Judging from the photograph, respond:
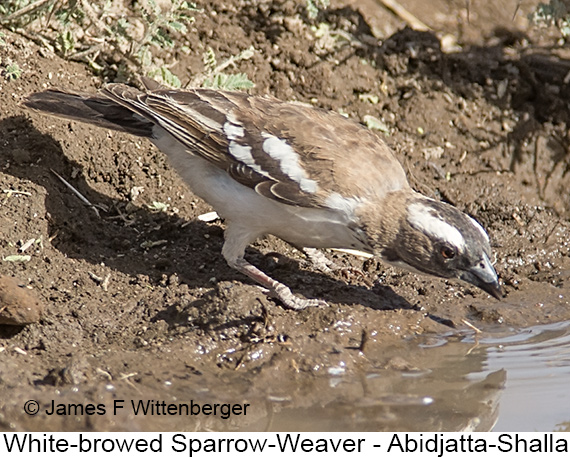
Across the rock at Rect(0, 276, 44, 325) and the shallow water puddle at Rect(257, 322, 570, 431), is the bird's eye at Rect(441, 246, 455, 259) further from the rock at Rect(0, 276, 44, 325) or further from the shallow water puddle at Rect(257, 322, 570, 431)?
the rock at Rect(0, 276, 44, 325)

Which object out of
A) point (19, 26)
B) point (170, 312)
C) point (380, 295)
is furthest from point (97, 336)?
point (19, 26)

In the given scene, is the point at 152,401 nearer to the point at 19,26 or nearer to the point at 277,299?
the point at 277,299

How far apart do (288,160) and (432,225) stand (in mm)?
1086

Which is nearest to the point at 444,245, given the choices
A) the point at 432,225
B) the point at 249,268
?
the point at 432,225

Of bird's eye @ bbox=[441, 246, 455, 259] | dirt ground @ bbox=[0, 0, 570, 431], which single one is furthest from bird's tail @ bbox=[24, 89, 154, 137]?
bird's eye @ bbox=[441, 246, 455, 259]

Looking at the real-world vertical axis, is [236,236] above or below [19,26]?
below

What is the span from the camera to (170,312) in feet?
19.2

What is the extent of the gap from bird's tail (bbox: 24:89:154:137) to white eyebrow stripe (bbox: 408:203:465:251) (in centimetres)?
213

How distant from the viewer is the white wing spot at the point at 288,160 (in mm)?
5941

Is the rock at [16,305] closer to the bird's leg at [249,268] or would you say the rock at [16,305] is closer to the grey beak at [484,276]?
the bird's leg at [249,268]

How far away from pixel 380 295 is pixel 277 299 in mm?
863

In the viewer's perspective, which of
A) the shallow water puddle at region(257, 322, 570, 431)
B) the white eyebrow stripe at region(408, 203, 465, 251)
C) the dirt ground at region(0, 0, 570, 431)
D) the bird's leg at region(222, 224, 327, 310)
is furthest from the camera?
the bird's leg at region(222, 224, 327, 310)

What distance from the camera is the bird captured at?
19.5 feet

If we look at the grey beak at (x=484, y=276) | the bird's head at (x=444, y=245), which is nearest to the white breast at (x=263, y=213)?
the bird's head at (x=444, y=245)
